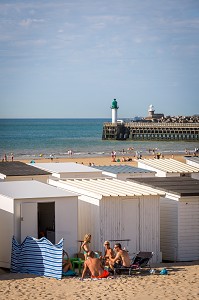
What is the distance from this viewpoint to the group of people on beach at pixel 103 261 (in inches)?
596

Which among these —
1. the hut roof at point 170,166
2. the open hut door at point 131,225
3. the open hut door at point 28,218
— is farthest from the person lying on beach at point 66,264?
the hut roof at point 170,166

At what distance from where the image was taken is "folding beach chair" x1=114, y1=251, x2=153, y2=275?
15.6 metres

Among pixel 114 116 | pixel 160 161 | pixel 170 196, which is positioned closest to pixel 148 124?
pixel 114 116

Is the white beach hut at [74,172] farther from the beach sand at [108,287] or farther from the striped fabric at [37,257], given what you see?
the beach sand at [108,287]

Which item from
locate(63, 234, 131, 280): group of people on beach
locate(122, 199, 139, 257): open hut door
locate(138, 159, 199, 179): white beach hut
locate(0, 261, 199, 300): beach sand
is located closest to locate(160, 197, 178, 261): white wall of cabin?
locate(122, 199, 139, 257): open hut door

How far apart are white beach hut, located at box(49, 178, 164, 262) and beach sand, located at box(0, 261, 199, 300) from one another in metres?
1.44

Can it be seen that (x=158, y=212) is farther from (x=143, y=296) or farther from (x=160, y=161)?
(x=160, y=161)

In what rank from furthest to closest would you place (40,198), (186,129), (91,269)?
(186,129) → (40,198) → (91,269)

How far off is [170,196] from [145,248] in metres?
1.43

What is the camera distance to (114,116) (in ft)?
353

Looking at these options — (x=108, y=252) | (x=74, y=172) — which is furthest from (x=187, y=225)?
(x=74, y=172)

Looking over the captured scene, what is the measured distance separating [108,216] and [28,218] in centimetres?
188

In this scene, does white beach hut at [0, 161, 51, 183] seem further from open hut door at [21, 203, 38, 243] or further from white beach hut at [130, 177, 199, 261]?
open hut door at [21, 203, 38, 243]

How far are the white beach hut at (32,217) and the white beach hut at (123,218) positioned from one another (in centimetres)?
67
